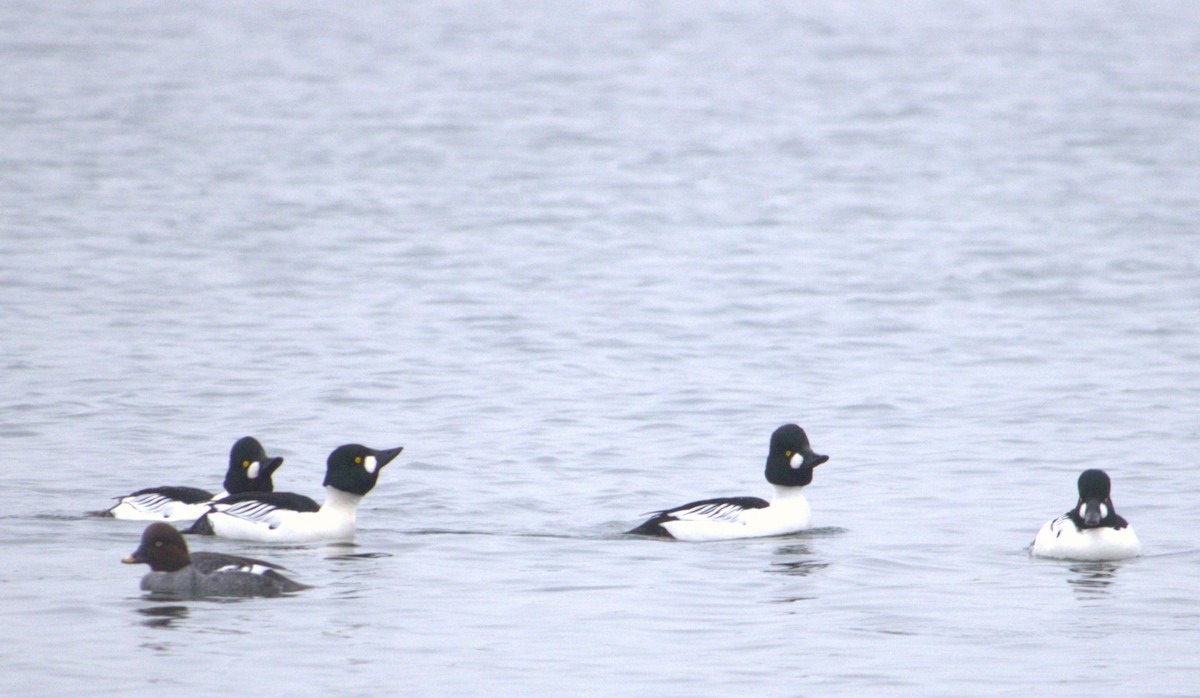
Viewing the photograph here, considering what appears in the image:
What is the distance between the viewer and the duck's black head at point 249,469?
44.3 ft

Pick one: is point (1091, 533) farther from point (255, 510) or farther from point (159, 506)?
point (159, 506)

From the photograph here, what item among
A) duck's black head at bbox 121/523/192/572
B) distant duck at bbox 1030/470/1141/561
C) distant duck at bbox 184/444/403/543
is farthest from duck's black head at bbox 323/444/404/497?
distant duck at bbox 1030/470/1141/561

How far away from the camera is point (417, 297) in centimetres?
2520

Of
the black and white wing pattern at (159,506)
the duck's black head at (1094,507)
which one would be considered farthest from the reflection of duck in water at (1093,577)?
the black and white wing pattern at (159,506)

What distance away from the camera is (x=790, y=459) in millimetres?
13578

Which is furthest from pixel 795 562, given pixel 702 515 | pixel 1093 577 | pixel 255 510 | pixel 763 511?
pixel 255 510

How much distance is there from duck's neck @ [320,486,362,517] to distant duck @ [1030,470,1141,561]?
4.67 meters

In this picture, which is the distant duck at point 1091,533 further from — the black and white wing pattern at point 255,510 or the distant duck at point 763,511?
the black and white wing pattern at point 255,510

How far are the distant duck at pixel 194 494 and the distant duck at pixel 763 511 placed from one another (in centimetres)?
276

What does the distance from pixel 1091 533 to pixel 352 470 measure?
4.97 meters

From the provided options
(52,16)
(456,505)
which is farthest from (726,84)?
(456,505)

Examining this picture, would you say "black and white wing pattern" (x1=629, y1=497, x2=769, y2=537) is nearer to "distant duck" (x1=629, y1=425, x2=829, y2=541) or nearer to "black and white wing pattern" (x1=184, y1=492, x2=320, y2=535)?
"distant duck" (x1=629, y1=425, x2=829, y2=541)

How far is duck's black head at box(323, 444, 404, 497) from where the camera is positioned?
41.7 feet

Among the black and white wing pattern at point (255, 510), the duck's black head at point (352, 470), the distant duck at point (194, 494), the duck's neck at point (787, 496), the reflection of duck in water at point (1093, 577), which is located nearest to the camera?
the reflection of duck in water at point (1093, 577)
